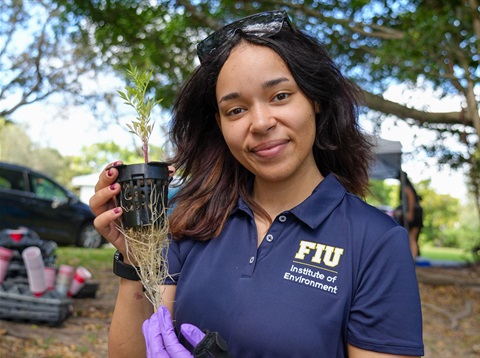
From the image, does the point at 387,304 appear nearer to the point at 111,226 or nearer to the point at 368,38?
the point at 111,226

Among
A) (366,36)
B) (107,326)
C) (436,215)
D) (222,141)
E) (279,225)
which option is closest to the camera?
(279,225)

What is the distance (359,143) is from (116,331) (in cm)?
99

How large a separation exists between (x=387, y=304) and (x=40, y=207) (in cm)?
1028

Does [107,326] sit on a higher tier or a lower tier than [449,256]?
lower

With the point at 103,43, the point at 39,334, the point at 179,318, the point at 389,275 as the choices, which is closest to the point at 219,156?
the point at 179,318

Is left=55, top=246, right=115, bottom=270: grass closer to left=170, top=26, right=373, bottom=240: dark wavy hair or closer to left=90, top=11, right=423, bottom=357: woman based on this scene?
left=170, top=26, right=373, bottom=240: dark wavy hair

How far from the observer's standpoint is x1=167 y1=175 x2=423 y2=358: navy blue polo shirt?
132 centimetres

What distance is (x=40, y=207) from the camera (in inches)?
419

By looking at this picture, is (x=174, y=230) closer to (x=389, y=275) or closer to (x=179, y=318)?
(x=179, y=318)

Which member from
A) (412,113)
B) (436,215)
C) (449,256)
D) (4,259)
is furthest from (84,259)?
(436,215)

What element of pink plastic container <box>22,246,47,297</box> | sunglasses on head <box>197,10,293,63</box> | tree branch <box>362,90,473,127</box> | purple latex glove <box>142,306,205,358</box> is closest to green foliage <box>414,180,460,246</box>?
tree branch <box>362,90,473,127</box>

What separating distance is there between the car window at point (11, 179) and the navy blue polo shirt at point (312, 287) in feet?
31.9

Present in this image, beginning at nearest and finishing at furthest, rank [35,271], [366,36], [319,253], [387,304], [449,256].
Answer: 1. [387,304]
2. [319,253]
3. [35,271]
4. [366,36]
5. [449,256]

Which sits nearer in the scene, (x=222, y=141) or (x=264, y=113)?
(x=264, y=113)
